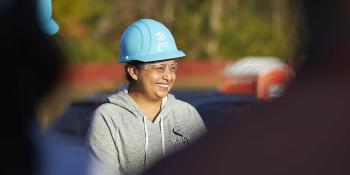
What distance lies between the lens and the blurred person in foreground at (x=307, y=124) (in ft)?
2.04

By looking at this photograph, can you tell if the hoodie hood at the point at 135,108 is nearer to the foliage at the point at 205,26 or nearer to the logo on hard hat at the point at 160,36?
the logo on hard hat at the point at 160,36

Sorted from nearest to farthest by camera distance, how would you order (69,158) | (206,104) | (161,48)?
(69,158) < (161,48) < (206,104)

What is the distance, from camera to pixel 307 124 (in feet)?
2.09

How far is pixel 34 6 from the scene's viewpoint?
0.86 metres

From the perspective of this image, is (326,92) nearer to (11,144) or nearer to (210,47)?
(11,144)

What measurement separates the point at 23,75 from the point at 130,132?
55.5 inches

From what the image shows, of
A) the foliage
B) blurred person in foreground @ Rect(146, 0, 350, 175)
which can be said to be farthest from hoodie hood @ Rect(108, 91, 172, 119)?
the foliage

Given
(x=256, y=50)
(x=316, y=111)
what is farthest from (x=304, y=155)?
(x=256, y=50)

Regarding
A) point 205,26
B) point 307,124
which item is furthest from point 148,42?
point 205,26

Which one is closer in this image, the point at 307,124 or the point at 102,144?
the point at 307,124

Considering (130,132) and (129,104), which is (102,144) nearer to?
(130,132)

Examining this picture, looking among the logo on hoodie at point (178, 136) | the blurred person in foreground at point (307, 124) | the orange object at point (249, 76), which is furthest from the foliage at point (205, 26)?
the blurred person in foreground at point (307, 124)

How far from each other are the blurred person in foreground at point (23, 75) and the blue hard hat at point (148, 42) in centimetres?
152

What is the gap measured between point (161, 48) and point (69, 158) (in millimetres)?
1519
